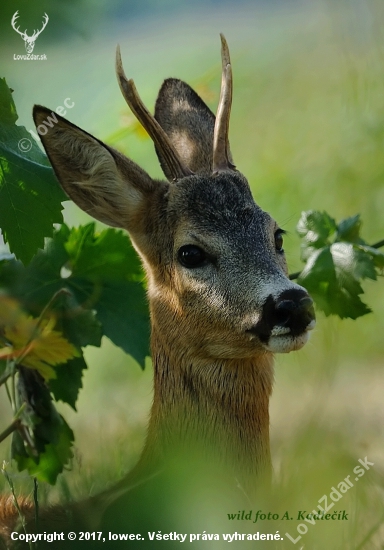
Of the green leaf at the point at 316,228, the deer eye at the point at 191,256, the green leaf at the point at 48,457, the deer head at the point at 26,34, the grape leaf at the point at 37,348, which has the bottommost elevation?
the green leaf at the point at 48,457

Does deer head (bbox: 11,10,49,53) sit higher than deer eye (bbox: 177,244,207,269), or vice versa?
deer head (bbox: 11,10,49,53)

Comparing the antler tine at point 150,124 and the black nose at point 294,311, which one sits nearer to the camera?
the black nose at point 294,311

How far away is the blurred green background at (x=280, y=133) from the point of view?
470 centimetres

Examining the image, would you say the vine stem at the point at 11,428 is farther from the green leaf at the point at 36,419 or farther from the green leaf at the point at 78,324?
the green leaf at the point at 78,324

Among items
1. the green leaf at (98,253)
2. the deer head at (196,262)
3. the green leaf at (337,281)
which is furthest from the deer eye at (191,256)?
the green leaf at (337,281)

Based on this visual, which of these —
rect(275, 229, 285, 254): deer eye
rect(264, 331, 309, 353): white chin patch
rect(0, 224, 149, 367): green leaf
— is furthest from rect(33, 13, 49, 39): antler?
rect(264, 331, 309, 353): white chin patch

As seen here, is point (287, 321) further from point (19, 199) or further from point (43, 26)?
point (43, 26)

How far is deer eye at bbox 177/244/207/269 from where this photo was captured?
4.02m

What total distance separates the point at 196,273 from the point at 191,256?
3.3 inches

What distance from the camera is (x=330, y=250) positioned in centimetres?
464

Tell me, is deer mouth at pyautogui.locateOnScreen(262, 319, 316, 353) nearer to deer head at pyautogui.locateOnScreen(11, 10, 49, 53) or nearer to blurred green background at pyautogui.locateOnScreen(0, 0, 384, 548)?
blurred green background at pyautogui.locateOnScreen(0, 0, 384, 548)

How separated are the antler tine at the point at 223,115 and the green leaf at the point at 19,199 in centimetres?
80

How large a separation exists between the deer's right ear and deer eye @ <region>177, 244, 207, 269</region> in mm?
392

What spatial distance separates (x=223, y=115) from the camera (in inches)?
167
